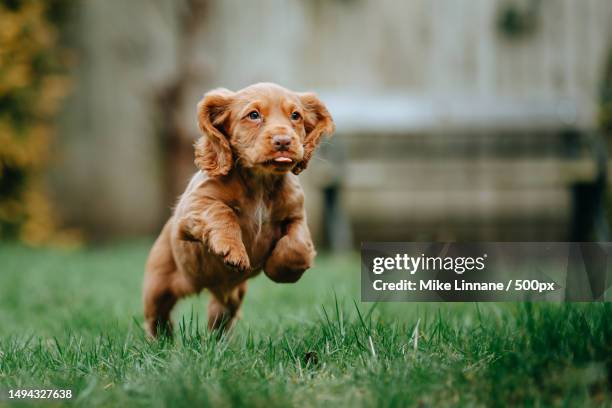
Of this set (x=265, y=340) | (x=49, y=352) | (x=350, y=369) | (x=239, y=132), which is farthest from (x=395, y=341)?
(x=49, y=352)

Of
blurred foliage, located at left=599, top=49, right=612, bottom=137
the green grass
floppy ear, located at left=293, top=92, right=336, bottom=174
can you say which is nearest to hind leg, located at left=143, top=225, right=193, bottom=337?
the green grass

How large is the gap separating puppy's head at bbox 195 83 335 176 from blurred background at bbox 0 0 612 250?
134 inches

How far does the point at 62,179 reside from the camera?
7.30 m

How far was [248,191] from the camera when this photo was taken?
92.9 inches

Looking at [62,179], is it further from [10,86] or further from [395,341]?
[395,341]

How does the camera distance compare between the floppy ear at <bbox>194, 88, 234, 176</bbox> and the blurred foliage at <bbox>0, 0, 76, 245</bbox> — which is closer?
the floppy ear at <bbox>194, 88, 234, 176</bbox>

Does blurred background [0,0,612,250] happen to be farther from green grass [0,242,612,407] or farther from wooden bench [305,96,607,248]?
green grass [0,242,612,407]

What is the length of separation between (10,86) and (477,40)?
4140mm

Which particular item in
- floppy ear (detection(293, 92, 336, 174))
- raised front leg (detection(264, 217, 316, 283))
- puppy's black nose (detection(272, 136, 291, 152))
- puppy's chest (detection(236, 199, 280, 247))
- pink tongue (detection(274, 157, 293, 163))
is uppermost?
floppy ear (detection(293, 92, 336, 174))

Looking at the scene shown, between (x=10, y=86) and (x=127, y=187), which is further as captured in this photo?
(x=127, y=187)

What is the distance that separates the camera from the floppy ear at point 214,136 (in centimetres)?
227

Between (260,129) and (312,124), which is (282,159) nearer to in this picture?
(260,129)

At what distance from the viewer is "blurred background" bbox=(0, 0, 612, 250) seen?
6.21 m

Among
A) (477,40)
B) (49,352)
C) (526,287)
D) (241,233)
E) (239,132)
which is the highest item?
(477,40)
